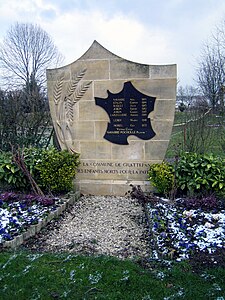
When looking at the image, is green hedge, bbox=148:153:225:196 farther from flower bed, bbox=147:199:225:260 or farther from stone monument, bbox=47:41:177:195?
flower bed, bbox=147:199:225:260

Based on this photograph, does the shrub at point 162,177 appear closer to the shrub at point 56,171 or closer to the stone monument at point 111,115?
the stone monument at point 111,115

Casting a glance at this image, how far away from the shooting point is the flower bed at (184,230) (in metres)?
3.41

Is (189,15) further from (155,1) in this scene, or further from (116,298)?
(116,298)

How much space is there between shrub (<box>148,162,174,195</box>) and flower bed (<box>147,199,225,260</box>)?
0.67 meters

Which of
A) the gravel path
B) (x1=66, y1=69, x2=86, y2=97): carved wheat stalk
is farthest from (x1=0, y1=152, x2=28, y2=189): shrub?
(x1=66, y1=69, x2=86, y2=97): carved wheat stalk

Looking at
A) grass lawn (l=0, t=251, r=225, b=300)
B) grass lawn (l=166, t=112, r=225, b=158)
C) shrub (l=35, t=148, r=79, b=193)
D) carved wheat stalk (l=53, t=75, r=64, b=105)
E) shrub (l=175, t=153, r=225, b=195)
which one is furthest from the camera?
grass lawn (l=166, t=112, r=225, b=158)

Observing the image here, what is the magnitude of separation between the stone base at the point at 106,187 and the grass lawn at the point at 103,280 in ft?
9.44

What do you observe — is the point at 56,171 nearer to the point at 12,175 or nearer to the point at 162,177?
the point at 12,175

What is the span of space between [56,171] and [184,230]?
2.83 m

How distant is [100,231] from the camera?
434cm

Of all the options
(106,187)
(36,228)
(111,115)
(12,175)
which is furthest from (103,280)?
(111,115)

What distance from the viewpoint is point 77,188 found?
636 cm

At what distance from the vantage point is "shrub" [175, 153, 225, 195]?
5332 millimetres

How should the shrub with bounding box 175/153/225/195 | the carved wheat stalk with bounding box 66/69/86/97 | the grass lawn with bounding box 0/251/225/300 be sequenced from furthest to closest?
the carved wheat stalk with bounding box 66/69/86/97 → the shrub with bounding box 175/153/225/195 → the grass lawn with bounding box 0/251/225/300
